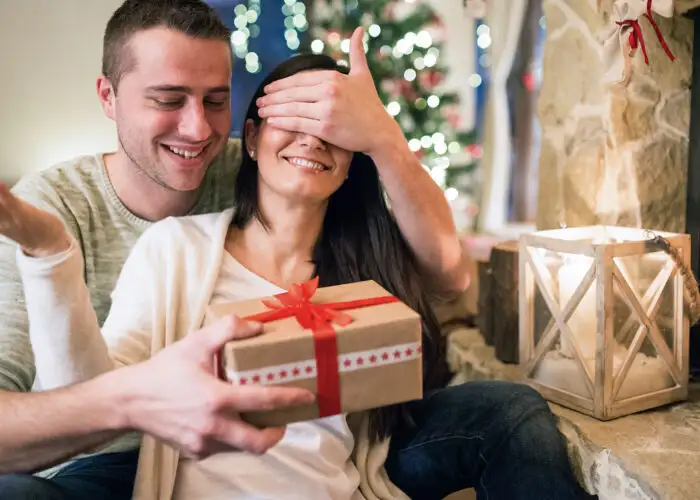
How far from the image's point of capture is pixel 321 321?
87 cm

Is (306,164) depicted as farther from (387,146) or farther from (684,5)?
(684,5)

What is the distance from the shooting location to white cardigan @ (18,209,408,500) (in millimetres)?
910

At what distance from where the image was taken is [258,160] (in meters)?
1.27

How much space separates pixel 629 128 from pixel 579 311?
0.66 metres

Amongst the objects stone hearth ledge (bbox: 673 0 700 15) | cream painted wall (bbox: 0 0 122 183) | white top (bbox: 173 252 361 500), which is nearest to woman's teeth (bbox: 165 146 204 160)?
white top (bbox: 173 252 361 500)

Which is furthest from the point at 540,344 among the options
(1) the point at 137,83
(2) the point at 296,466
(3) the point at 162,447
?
(1) the point at 137,83

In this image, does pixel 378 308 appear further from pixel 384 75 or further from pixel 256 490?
pixel 384 75

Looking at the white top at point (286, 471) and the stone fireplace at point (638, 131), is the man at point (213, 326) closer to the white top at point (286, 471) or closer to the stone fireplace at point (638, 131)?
the white top at point (286, 471)

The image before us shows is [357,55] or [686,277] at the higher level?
[357,55]

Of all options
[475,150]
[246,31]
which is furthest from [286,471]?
[475,150]

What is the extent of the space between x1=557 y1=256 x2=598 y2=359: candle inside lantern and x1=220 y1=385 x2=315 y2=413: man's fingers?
906 millimetres

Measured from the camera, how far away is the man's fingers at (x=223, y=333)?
2.67 feet

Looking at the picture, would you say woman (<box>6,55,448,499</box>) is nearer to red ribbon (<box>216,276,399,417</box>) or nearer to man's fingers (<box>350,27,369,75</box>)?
man's fingers (<box>350,27,369,75</box>)

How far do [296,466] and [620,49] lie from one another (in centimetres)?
136
